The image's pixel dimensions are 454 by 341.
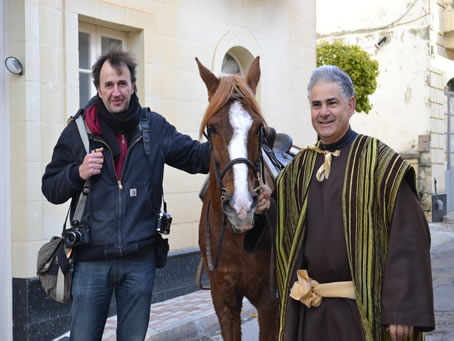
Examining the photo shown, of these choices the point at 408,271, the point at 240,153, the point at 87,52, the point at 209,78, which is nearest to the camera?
the point at 408,271

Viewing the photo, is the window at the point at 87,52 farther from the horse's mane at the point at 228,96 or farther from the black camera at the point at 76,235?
the black camera at the point at 76,235

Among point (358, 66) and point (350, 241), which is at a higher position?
point (358, 66)

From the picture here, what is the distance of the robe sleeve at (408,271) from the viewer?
2.22 m

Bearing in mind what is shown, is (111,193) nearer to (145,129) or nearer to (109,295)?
(145,129)

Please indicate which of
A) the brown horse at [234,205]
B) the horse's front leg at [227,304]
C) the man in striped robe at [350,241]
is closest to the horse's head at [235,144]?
the brown horse at [234,205]

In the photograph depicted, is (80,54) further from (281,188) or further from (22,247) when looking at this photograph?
(281,188)

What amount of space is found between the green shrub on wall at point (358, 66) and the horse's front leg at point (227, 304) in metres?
9.68

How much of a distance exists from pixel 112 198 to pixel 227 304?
1.09 metres

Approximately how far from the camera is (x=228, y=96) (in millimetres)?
2992

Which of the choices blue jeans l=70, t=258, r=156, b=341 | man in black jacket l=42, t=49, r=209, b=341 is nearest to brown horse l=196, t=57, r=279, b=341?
man in black jacket l=42, t=49, r=209, b=341

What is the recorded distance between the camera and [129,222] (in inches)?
110

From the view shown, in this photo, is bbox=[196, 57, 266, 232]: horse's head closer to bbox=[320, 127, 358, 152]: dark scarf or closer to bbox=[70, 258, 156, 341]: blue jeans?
bbox=[320, 127, 358, 152]: dark scarf

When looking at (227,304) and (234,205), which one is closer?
(234,205)

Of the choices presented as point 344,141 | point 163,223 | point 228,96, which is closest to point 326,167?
point 344,141
